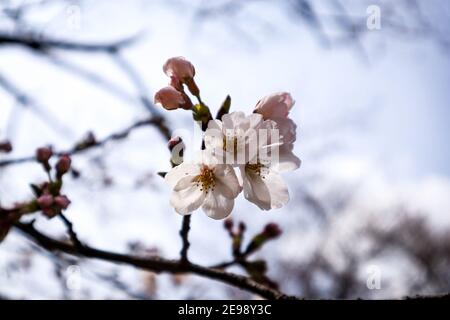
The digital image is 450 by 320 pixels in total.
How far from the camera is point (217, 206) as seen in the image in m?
1.30

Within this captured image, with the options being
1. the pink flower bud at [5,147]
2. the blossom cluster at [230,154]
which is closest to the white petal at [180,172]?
the blossom cluster at [230,154]

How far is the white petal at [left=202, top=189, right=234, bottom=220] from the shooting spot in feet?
4.18

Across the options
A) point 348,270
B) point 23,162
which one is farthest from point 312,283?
point 23,162

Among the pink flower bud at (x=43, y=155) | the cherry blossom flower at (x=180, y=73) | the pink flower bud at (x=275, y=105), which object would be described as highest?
the cherry blossom flower at (x=180, y=73)

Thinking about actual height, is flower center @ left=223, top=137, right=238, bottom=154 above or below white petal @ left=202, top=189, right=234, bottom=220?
above

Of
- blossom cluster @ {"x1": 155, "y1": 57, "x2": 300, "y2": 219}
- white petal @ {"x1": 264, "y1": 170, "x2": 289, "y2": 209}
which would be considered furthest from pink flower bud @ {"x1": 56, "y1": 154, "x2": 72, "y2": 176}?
white petal @ {"x1": 264, "y1": 170, "x2": 289, "y2": 209}

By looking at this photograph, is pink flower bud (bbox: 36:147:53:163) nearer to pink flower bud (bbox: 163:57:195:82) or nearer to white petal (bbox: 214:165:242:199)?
pink flower bud (bbox: 163:57:195:82)

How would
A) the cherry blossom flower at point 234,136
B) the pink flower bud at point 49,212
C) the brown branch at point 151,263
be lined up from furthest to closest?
1. the brown branch at point 151,263
2. the pink flower bud at point 49,212
3. the cherry blossom flower at point 234,136

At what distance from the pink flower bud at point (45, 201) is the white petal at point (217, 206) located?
1.86 ft

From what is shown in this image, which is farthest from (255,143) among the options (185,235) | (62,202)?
(62,202)

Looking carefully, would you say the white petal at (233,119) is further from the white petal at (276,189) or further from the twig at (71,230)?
the twig at (71,230)

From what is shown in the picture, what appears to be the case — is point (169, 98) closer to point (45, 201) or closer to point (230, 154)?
point (230, 154)

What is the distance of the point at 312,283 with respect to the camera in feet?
45.9

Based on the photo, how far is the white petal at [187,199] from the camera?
4.28ft
